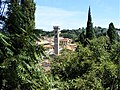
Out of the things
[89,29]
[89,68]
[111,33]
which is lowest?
[89,68]

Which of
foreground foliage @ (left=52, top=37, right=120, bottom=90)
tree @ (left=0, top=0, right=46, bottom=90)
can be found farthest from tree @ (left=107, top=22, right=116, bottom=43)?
tree @ (left=0, top=0, right=46, bottom=90)

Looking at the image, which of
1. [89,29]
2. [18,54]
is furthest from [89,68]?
[89,29]

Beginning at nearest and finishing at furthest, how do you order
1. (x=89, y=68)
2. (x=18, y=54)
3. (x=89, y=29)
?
1. (x=18, y=54)
2. (x=89, y=68)
3. (x=89, y=29)

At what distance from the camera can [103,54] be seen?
1588 cm

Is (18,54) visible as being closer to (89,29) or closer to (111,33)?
(89,29)

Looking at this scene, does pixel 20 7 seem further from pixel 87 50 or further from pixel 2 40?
pixel 87 50

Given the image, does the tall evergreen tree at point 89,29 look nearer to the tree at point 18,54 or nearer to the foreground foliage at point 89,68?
the foreground foliage at point 89,68

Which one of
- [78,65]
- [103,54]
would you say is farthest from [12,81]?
[103,54]

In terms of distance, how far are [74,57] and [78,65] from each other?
74cm

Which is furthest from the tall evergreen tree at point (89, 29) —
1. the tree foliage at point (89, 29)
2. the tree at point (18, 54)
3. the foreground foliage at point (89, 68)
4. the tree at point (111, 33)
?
the tree at point (18, 54)

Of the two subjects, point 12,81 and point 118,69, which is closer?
point 12,81

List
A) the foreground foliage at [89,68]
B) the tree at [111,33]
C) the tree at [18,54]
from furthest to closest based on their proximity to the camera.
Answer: the tree at [111,33], the foreground foliage at [89,68], the tree at [18,54]

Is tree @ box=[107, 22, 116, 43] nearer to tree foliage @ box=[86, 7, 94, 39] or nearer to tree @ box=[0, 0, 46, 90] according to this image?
tree foliage @ box=[86, 7, 94, 39]

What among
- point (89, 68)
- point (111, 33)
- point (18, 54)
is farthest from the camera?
point (111, 33)
